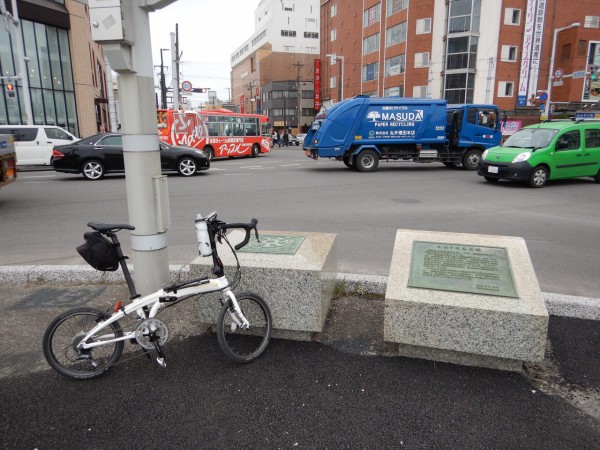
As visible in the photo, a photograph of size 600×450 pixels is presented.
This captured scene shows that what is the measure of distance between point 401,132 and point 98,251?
15723mm

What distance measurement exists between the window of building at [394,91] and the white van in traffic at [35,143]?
32.5 meters

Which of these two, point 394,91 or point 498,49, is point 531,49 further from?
point 394,91

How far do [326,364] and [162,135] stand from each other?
1999cm

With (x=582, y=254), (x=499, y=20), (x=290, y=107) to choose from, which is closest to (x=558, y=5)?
(x=499, y=20)

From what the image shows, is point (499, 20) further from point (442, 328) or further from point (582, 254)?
point (442, 328)

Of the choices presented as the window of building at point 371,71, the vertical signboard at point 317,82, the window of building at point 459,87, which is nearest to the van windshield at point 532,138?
the window of building at point 459,87

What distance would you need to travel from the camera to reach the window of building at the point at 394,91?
42.6m

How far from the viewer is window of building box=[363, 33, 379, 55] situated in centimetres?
4694

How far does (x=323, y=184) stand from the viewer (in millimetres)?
13516

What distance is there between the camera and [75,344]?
3061mm

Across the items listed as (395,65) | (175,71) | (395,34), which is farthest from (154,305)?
(395,34)

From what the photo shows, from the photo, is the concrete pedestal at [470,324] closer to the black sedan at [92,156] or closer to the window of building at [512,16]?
the black sedan at [92,156]

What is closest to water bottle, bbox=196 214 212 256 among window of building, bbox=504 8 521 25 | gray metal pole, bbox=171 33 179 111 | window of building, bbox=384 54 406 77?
gray metal pole, bbox=171 33 179 111

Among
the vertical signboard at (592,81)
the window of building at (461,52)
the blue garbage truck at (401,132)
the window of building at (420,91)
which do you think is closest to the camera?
the blue garbage truck at (401,132)
